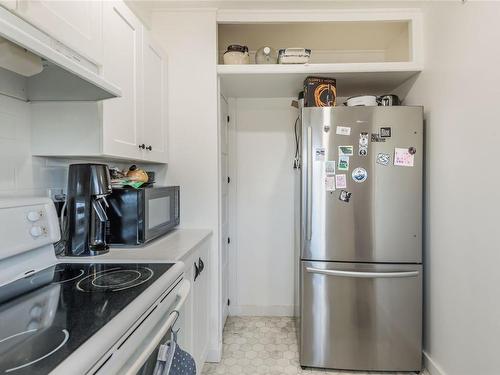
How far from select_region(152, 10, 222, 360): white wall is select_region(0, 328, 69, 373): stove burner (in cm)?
145

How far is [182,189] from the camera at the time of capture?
2.12 metres

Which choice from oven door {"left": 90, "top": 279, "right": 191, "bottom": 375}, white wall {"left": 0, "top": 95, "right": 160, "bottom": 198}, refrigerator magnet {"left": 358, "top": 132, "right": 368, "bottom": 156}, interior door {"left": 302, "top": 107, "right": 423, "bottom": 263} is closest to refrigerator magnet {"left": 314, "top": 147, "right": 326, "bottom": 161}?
interior door {"left": 302, "top": 107, "right": 423, "bottom": 263}

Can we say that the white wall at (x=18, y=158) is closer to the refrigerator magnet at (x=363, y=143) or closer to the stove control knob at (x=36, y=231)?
the stove control knob at (x=36, y=231)

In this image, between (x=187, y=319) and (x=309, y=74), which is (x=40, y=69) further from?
(x=309, y=74)

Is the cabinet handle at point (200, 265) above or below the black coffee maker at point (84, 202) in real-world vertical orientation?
below

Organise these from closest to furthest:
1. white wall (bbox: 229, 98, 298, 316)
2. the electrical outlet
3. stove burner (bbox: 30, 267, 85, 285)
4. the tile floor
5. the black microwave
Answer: stove burner (bbox: 30, 267, 85, 285), the electrical outlet, the black microwave, the tile floor, white wall (bbox: 229, 98, 298, 316)

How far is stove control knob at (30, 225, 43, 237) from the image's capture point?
1.09 m

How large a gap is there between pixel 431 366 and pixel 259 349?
1.11 metres

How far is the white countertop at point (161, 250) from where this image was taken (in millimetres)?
1315

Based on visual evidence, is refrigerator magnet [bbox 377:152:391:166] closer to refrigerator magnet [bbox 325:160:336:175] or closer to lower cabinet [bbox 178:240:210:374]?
refrigerator magnet [bbox 325:160:336:175]

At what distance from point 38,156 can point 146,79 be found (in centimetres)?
70

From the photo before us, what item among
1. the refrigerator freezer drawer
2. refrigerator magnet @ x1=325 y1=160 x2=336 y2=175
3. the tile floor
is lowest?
the tile floor

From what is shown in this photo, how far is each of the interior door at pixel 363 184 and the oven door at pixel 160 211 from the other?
2.78 ft

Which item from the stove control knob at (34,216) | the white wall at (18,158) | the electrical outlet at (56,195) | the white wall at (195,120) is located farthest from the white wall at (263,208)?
the stove control knob at (34,216)
